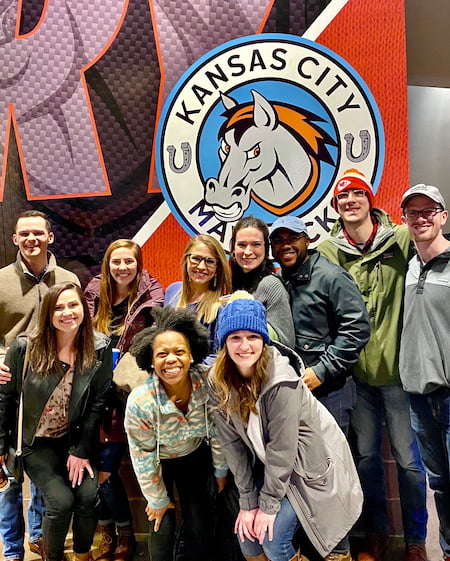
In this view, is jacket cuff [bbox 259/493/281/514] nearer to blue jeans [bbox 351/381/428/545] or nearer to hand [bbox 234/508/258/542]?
hand [bbox 234/508/258/542]

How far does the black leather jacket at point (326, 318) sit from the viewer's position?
2.06 m

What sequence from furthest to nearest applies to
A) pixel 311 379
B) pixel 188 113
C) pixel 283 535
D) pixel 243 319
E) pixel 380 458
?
pixel 188 113
pixel 380 458
pixel 311 379
pixel 283 535
pixel 243 319

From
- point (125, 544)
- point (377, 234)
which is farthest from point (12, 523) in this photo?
point (377, 234)

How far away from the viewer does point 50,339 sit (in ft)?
6.76

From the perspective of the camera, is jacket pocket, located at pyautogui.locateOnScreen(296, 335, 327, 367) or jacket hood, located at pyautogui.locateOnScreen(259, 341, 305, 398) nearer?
jacket hood, located at pyautogui.locateOnScreen(259, 341, 305, 398)

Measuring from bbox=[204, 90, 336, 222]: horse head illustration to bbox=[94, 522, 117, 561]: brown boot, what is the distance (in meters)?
1.84

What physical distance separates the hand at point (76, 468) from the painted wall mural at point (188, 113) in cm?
114

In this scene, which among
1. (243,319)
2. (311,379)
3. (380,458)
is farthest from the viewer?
(380,458)

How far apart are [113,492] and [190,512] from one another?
1.73 ft

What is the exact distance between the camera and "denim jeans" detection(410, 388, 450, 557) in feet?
6.55

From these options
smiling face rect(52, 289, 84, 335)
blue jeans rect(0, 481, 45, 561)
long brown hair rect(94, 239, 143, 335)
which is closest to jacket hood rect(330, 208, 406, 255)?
long brown hair rect(94, 239, 143, 335)

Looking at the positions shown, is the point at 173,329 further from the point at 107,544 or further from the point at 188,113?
the point at 188,113

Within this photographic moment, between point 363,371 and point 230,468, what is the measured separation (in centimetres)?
75

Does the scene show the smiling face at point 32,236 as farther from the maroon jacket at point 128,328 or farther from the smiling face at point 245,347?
the smiling face at point 245,347
